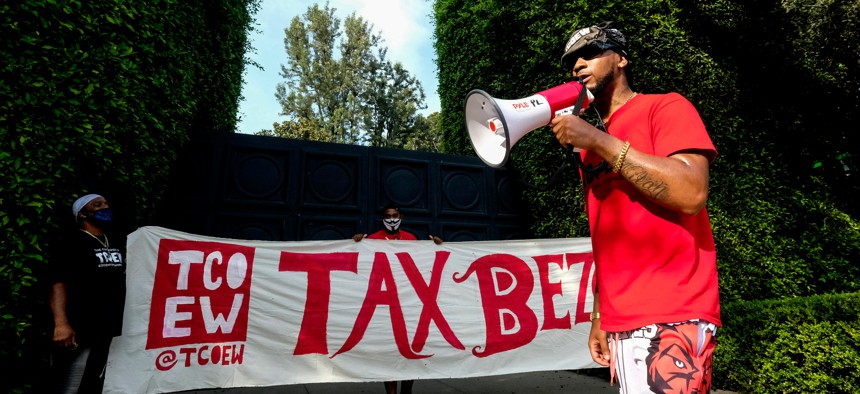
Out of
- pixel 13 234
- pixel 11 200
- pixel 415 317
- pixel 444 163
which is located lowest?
pixel 415 317

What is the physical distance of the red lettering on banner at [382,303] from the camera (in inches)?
178

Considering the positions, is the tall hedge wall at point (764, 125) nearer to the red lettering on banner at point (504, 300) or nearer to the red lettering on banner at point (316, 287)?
the red lettering on banner at point (504, 300)

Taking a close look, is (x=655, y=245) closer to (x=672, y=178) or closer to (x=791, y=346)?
(x=672, y=178)

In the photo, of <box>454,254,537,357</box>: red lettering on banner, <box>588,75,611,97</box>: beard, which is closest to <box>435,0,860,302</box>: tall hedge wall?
<box>454,254,537,357</box>: red lettering on banner

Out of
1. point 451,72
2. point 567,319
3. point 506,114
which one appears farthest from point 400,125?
point 506,114

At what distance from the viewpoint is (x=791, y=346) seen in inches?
180

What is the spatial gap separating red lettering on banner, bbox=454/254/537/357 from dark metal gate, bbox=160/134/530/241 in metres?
1.93

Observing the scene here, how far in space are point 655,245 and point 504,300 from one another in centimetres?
359

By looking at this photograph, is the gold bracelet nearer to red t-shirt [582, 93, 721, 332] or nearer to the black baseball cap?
red t-shirt [582, 93, 721, 332]

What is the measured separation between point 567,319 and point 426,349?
5.59 ft

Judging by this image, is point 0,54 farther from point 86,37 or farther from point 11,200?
point 11,200

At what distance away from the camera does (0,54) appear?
2.90 m

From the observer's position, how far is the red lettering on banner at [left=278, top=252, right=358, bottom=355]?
4.38 meters

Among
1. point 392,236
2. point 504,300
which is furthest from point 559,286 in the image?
point 392,236
